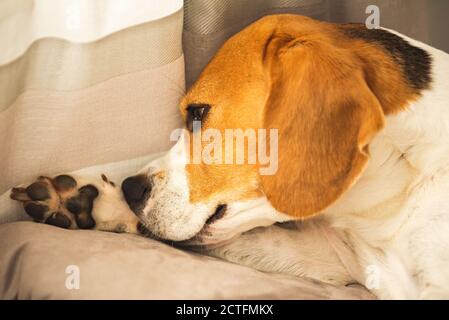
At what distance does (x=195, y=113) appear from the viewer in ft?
5.37

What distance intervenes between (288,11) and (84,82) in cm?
75

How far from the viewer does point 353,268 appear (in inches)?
65.7

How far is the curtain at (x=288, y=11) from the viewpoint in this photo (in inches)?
73.9

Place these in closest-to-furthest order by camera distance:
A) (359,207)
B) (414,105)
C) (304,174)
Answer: (304,174)
(414,105)
(359,207)

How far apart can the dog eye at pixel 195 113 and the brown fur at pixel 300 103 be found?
0.07 feet

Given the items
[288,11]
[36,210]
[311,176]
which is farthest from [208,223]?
[288,11]

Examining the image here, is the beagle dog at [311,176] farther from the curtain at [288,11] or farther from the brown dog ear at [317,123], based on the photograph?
the curtain at [288,11]

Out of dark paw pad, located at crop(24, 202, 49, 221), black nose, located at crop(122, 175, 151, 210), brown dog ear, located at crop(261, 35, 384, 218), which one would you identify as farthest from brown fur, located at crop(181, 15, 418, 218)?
dark paw pad, located at crop(24, 202, 49, 221)

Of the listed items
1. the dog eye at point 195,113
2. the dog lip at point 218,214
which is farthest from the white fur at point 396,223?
the dog eye at point 195,113

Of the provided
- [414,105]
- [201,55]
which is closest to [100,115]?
[201,55]

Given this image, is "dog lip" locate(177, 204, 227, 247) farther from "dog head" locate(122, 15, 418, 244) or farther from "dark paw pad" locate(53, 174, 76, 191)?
"dark paw pad" locate(53, 174, 76, 191)

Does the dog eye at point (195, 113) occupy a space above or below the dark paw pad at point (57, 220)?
above
